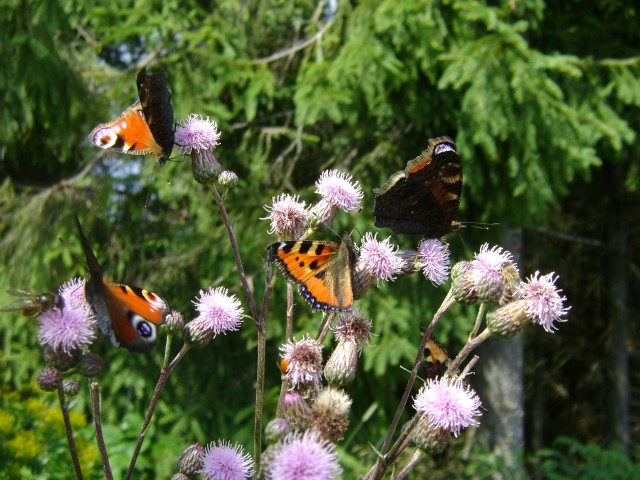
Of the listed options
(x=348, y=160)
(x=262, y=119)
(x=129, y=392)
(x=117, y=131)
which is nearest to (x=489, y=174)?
(x=348, y=160)

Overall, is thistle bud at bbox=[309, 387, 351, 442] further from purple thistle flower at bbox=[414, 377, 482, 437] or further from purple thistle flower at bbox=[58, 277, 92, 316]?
purple thistle flower at bbox=[58, 277, 92, 316]

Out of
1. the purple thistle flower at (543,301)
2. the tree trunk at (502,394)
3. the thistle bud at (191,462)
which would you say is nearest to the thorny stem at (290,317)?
the thistle bud at (191,462)

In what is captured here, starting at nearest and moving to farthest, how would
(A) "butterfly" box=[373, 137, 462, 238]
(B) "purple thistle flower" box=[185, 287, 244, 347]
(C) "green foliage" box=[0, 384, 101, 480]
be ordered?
(B) "purple thistle flower" box=[185, 287, 244, 347] → (A) "butterfly" box=[373, 137, 462, 238] → (C) "green foliage" box=[0, 384, 101, 480]

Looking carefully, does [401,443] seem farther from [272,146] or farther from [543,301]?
[272,146]

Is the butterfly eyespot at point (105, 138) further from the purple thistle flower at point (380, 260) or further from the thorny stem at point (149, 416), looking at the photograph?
the purple thistle flower at point (380, 260)

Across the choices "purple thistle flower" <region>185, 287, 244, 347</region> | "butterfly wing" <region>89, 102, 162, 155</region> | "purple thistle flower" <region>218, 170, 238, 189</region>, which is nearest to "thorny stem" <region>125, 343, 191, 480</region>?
"purple thistle flower" <region>185, 287, 244, 347</region>

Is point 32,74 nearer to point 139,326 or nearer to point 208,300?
point 208,300

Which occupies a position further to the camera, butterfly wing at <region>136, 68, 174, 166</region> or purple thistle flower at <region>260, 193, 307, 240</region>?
butterfly wing at <region>136, 68, 174, 166</region>
